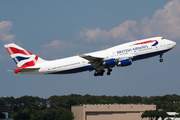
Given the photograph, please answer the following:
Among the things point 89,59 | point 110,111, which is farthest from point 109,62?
point 110,111

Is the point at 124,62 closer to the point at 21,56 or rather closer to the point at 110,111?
the point at 21,56

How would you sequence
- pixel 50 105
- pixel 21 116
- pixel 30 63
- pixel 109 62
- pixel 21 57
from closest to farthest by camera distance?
pixel 109 62, pixel 21 57, pixel 30 63, pixel 21 116, pixel 50 105

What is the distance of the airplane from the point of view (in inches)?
2414

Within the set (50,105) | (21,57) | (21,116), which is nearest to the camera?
(21,57)

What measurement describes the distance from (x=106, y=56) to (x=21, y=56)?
17606mm

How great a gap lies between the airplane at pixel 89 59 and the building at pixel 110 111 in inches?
1348

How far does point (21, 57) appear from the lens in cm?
6244

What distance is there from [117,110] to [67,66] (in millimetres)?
41803

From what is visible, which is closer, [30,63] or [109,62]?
[109,62]

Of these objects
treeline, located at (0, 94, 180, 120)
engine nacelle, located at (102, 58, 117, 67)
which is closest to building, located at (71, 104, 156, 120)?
treeline, located at (0, 94, 180, 120)

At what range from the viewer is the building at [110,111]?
313 feet

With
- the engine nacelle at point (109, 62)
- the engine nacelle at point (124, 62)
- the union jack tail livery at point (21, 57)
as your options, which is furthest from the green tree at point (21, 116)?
the engine nacelle at point (124, 62)

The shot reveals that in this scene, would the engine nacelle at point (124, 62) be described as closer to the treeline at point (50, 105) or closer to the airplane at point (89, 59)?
the airplane at point (89, 59)

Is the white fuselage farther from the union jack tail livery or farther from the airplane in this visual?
the union jack tail livery
